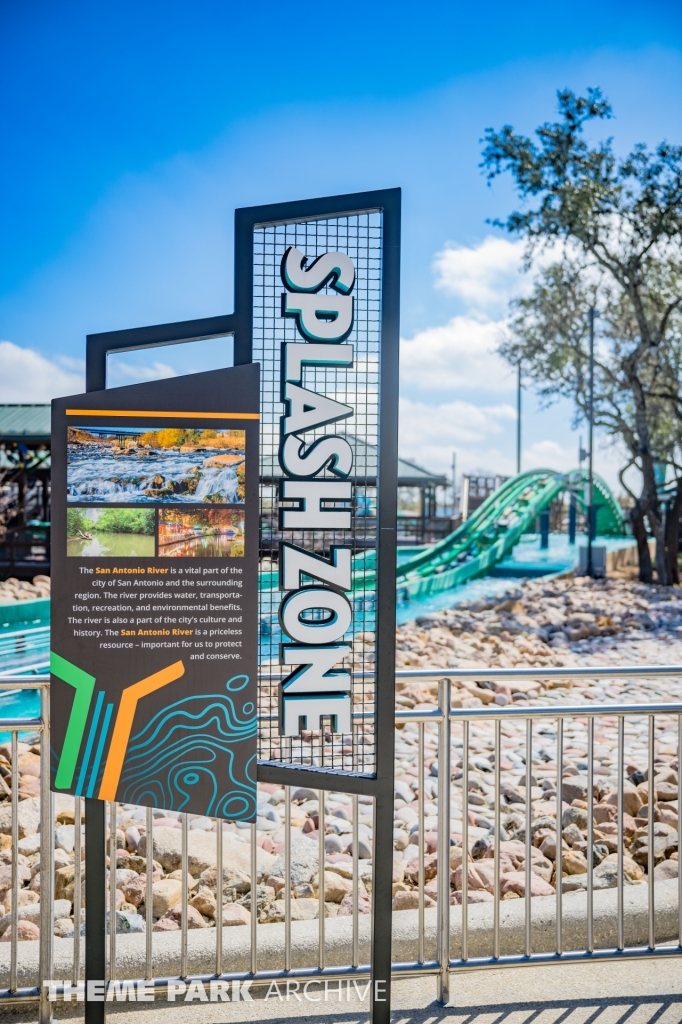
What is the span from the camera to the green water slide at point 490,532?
20.8 m

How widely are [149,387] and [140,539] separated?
0.45m

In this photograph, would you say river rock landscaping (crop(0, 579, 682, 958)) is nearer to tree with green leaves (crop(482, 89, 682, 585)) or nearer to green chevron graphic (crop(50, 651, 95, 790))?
green chevron graphic (crop(50, 651, 95, 790))

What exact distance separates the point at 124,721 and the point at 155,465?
77cm

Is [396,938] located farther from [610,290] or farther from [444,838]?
[610,290]

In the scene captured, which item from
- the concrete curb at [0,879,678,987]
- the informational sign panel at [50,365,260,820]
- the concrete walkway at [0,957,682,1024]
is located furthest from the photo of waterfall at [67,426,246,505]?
the concrete walkway at [0,957,682,1024]

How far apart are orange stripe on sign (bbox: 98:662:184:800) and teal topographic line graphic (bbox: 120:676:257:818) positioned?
0.02 metres

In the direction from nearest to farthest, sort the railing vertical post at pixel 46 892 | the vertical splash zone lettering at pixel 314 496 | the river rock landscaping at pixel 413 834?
the vertical splash zone lettering at pixel 314 496
the railing vertical post at pixel 46 892
the river rock landscaping at pixel 413 834

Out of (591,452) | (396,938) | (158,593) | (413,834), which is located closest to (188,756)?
(158,593)

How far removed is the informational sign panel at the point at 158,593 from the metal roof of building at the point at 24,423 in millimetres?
18387

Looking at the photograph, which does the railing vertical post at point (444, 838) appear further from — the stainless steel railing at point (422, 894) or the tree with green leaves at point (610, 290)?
the tree with green leaves at point (610, 290)

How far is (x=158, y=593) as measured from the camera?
7.60 ft

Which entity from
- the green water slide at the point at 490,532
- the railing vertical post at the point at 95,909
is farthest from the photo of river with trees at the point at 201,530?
the green water slide at the point at 490,532

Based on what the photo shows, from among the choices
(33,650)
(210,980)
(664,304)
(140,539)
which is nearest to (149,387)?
(140,539)

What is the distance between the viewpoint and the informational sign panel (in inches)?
91.0
